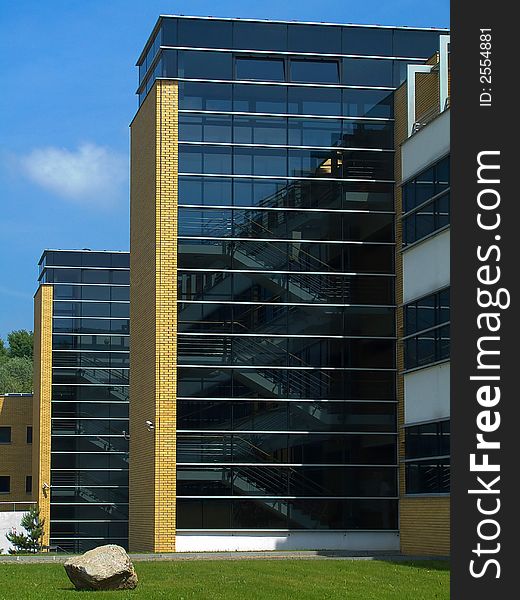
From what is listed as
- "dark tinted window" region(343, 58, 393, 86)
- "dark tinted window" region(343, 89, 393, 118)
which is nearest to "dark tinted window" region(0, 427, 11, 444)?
"dark tinted window" region(343, 89, 393, 118)

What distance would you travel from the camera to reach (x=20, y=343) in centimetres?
14750

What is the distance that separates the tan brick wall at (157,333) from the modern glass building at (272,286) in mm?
66

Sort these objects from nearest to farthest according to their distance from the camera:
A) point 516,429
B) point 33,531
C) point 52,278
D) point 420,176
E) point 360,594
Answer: point 516,429 → point 360,594 → point 420,176 → point 33,531 → point 52,278

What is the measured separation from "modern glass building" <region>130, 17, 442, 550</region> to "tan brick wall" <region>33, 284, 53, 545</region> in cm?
2063

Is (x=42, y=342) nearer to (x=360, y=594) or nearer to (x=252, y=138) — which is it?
(x=252, y=138)

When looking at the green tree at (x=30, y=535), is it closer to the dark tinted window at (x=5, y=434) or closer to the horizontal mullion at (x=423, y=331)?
the dark tinted window at (x=5, y=434)

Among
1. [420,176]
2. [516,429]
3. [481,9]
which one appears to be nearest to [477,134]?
[481,9]

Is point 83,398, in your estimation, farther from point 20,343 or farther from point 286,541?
point 20,343

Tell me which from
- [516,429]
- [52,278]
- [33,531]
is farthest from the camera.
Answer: [52,278]

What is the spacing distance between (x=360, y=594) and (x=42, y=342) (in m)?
42.7

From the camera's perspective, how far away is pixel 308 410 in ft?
127

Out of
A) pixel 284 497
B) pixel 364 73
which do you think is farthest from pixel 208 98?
pixel 284 497

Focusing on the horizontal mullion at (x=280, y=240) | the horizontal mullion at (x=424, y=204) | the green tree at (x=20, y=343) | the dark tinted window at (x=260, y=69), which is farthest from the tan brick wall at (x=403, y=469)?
the green tree at (x=20, y=343)

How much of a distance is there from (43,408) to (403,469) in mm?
27637
